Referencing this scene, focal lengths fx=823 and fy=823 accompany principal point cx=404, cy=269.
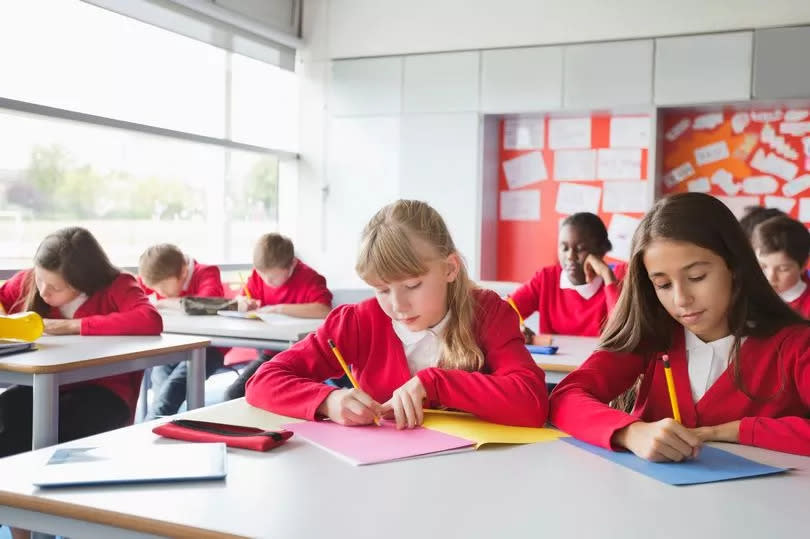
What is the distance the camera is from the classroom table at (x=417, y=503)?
98cm

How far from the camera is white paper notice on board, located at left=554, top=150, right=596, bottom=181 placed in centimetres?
551

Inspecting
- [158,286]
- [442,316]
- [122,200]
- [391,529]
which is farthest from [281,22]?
[391,529]

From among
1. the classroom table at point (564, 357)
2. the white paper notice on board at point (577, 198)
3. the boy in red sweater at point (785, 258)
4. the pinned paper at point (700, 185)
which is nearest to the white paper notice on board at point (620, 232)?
the white paper notice on board at point (577, 198)

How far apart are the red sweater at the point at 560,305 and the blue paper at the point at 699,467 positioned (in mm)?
1937

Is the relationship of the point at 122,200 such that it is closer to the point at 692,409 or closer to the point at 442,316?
the point at 442,316

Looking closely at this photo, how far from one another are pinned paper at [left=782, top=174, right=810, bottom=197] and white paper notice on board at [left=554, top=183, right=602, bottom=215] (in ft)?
3.69

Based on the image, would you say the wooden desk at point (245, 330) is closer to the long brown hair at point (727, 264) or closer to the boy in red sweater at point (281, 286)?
the boy in red sweater at point (281, 286)

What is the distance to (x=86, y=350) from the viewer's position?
247 cm

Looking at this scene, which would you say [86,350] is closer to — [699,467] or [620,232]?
[699,467]

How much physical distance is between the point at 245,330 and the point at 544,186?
2.96 metres

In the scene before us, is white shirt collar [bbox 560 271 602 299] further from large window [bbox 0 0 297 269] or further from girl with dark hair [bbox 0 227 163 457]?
large window [bbox 0 0 297 269]

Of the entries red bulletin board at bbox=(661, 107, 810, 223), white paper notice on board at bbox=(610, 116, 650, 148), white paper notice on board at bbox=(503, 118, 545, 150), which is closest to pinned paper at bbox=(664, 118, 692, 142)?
red bulletin board at bbox=(661, 107, 810, 223)

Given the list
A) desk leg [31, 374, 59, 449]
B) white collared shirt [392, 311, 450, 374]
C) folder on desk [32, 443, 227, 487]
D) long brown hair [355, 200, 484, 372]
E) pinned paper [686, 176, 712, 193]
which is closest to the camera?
folder on desk [32, 443, 227, 487]

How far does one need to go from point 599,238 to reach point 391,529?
2.63m
